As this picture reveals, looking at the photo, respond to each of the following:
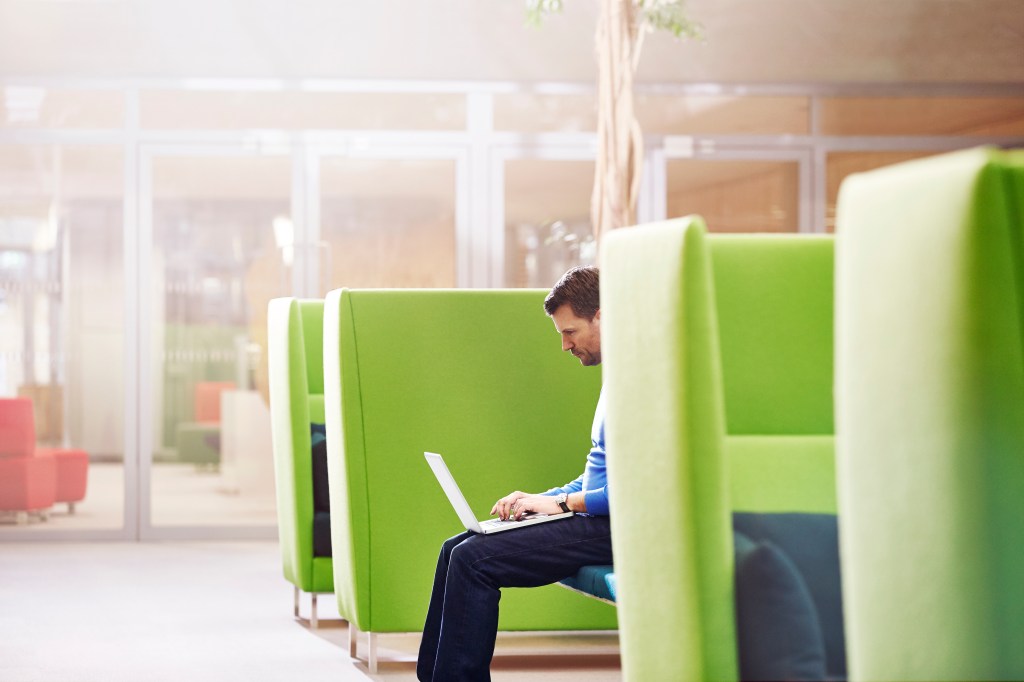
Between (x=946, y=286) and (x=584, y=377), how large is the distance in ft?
7.47

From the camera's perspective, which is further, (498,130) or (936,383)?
(498,130)

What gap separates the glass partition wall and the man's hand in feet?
14.9

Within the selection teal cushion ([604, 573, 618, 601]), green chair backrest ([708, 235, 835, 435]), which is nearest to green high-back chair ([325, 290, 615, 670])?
teal cushion ([604, 573, 618, 601])

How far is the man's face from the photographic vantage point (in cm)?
331

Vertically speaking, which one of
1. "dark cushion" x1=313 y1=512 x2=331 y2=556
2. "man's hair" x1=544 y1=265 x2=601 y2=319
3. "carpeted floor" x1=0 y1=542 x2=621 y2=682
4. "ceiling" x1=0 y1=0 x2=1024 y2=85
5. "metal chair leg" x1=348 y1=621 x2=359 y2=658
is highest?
"ceiling" x1=0 y1=0 x2=1024 y2=85

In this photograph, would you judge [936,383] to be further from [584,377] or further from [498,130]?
[498,130]

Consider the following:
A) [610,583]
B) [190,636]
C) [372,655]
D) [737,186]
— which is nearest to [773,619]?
[610,583]

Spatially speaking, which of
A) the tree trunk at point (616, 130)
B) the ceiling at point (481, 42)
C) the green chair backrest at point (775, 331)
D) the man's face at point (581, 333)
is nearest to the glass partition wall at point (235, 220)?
the ceiling at point (481, 42)

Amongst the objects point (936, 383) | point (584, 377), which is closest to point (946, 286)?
point (936, 383)

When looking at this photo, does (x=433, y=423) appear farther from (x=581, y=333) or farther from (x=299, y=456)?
(x=299, y=456)

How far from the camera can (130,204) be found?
302 inches

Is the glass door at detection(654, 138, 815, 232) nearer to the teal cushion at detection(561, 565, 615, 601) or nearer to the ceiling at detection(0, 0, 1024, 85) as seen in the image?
the ceiling at detection(0, 0, 1024, 85)

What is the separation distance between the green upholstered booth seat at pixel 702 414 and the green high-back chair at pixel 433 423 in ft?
4.78

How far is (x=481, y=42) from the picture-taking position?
773 centimetres
